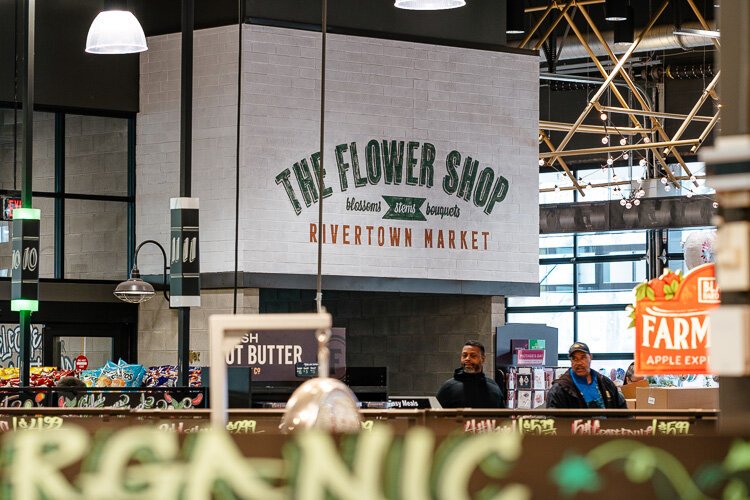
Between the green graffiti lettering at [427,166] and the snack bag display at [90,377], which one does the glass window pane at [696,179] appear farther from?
the snack bag display at [90,377]

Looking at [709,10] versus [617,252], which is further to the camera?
[617,252]

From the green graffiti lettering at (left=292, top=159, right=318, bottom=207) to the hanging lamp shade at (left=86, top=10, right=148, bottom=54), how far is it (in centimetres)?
433

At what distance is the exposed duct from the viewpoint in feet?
60.8

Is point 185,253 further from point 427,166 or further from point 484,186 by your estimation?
point 484,186

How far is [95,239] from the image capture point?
1597 centimetres

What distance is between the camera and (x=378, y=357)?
16953 millimetres

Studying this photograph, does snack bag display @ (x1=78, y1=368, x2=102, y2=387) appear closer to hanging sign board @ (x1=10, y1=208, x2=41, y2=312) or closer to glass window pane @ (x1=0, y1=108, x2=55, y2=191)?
hanging sign board @ (x1=10, y1=208, x2=41, y2=312)

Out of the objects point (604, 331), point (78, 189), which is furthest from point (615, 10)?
point (604, 331)

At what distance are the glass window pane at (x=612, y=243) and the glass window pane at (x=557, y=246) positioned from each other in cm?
22

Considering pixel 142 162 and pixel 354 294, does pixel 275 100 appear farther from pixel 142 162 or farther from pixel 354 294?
pixel 354 294

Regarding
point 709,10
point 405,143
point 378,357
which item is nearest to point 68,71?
point 405,143

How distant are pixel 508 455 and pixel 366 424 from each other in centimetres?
328

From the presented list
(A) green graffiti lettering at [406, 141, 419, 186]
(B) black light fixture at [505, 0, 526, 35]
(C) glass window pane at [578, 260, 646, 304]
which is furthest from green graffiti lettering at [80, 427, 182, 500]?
(C) glass window pane at [578, 260, 646, 304]

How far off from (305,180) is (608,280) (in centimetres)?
1164
